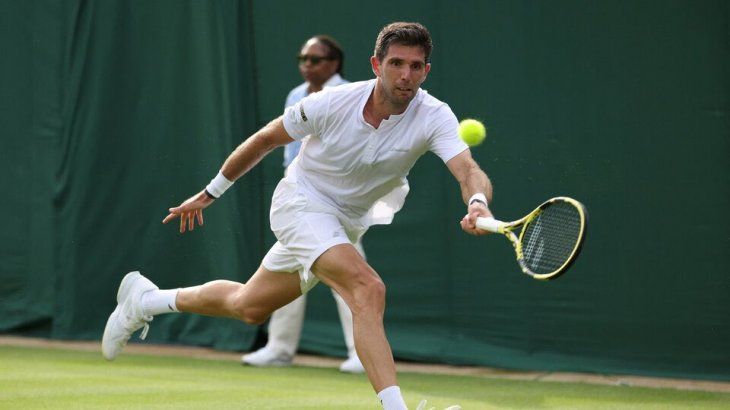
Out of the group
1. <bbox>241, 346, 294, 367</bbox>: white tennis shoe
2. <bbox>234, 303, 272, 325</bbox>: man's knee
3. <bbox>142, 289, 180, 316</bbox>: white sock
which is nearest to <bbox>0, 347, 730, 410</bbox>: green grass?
<bbox>241, 346, 294, 367</bbox>: white tennis shoe

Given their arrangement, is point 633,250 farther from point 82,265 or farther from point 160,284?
point 82,265

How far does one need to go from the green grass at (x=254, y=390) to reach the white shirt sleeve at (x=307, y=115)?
4.57 ft

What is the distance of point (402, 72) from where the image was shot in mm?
4676

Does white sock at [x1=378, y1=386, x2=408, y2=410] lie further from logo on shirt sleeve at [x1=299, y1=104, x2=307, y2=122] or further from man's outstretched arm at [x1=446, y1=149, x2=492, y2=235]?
logo on shirt sleeve at [x1=299, y1=104, x2=307, y2=122]

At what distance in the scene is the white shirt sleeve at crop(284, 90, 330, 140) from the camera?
483cm

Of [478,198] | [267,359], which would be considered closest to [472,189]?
[478,198]

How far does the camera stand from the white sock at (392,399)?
4.36 metres

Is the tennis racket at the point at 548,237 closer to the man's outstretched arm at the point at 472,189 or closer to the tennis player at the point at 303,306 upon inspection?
the man's outstretched arm at the point at 472,189

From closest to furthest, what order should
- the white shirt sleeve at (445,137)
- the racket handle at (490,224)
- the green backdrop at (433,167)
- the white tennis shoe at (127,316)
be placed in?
the racket handle at (490,224) < the white shirt sleeve at (445,137) < the white tennis shoe at (127,316) < the green backdrop at (433,167)

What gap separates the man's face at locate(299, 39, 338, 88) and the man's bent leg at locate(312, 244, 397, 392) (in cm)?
251

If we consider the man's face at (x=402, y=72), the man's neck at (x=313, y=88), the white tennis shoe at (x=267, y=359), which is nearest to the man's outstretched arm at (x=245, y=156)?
the man's face at (x=402, y=72)

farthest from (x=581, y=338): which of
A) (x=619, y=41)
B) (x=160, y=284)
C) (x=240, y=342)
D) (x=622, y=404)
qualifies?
(x=160, y=284)

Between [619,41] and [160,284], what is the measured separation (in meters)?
3.43

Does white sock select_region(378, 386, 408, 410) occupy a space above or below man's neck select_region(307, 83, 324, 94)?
below
